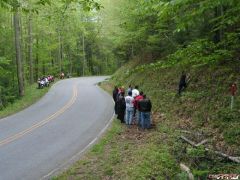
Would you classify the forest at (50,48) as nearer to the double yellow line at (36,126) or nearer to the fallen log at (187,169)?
the double yellow line at (36,126)

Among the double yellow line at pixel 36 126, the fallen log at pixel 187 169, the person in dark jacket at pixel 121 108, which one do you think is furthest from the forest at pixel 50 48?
the fallen log at pixel 187 169

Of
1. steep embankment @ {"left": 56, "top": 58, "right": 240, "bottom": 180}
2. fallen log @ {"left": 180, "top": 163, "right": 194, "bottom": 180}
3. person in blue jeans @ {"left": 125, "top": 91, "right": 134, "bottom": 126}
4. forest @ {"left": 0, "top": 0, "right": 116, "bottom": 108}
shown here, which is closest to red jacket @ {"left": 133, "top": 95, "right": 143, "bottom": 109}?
person in blue jeans @ {"left": 125, "top": 91, "right": 134, "bottom": 126}

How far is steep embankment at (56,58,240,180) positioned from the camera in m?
10.8

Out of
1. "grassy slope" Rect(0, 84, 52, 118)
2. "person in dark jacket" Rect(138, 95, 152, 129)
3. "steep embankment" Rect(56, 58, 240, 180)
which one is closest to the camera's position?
"steep embankment" Rect(56, 58, 240, 180)

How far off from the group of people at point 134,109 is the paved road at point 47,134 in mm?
1290

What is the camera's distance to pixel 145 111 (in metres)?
16.5

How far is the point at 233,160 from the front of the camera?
410 inches

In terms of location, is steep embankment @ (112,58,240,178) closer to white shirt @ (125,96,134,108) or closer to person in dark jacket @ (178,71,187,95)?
person in dark jacket @ (178,71,187,95)

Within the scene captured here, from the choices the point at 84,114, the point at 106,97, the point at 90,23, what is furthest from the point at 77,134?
the point at 90,23

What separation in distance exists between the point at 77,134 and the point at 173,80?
912 cm

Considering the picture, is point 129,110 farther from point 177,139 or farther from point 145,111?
point 177,139

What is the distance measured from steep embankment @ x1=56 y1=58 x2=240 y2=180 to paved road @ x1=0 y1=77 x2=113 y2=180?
1095mm

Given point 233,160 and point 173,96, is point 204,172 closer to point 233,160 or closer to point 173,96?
point 233,160

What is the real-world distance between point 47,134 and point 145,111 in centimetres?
493
